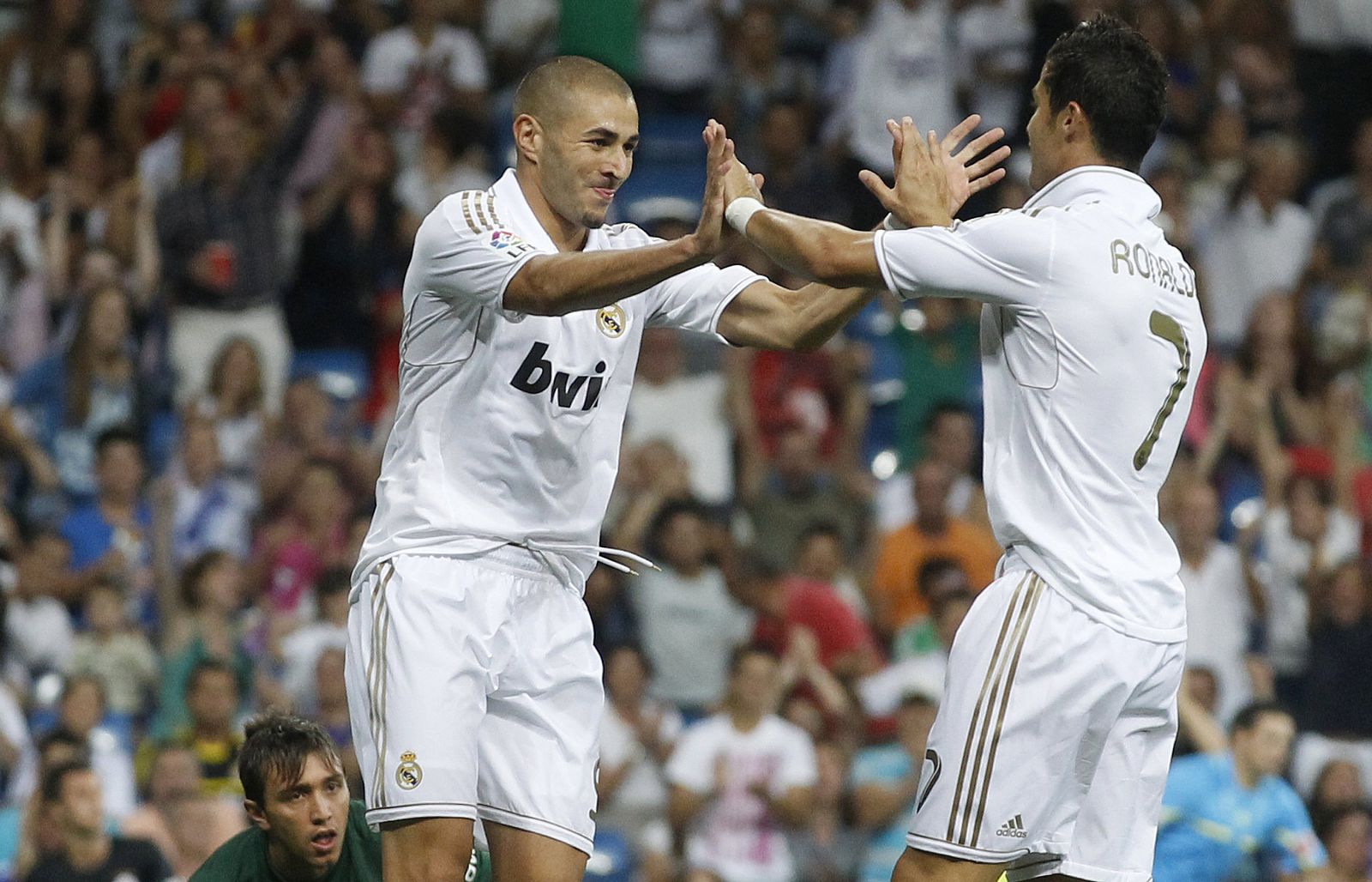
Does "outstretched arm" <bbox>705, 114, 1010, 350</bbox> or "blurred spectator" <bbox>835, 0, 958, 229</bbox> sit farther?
"blurred spectator" <bbox>835, 0, 958, 229</bbox>

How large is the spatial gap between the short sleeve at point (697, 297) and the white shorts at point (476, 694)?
833 mm

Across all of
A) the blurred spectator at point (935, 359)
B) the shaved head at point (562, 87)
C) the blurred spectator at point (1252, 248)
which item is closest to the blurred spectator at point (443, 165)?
→ the blurred spectator at point (935, 359)

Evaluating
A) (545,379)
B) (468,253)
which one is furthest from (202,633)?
(468,253)

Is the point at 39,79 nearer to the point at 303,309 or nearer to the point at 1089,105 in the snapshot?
the point at 303,309

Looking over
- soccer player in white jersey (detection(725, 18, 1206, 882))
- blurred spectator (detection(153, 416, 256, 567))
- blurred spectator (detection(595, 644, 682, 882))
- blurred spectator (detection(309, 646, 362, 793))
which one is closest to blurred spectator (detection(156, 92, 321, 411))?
blurred spectator (detection(153, 416, 256, 567))

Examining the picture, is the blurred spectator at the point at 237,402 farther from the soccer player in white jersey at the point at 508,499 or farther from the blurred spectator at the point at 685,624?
the soccer player in white jersey at the point at 508,499

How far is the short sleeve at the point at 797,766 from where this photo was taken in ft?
32.8

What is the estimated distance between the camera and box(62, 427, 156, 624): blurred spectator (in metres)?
11.2

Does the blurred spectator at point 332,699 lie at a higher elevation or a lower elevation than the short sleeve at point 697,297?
lower

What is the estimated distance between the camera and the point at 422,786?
5070mm

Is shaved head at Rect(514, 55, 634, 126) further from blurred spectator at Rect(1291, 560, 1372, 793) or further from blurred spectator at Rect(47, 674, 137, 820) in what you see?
blurred spectator at Rect(1291, 560, 1372, 793)

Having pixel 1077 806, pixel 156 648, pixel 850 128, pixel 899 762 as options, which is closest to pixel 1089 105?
pixel 1077 806

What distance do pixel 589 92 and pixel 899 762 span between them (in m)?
5.36

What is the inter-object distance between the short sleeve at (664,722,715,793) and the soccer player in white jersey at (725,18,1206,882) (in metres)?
5.00
